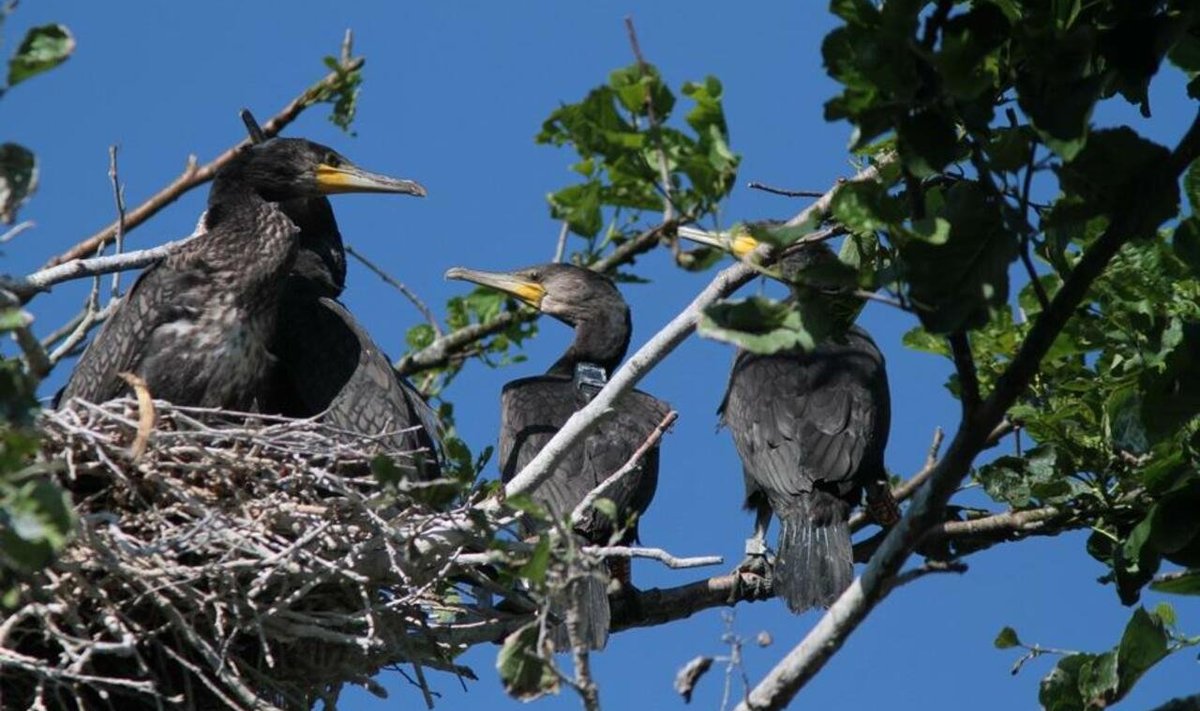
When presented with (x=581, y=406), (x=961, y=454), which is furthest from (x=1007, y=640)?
(x=581, y=406)

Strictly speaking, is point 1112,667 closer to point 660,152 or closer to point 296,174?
point 660,152

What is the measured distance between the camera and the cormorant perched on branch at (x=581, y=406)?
693 cm

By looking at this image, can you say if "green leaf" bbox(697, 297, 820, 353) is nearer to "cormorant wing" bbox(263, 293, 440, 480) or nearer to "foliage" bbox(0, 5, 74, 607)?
"foliage" bbox(0, 5, 74, 607)

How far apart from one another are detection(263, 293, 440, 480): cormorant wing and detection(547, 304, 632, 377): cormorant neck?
→ 1727 mm

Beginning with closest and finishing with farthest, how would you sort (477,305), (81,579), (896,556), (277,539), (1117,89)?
1. (896,556)
2. (1117,89)
3. (81,579)
4. (277,539)
5. (477,305)

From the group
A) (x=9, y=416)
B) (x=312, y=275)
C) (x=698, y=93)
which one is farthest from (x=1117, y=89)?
(x=312, y=275)

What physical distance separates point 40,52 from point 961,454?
184cm

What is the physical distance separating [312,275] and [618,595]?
1.65 m

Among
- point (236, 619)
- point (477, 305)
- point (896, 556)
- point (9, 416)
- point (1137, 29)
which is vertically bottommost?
point (9, 416)

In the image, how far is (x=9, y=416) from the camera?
3.12 meters

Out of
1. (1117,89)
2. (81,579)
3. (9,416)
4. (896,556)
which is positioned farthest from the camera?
(81,579)

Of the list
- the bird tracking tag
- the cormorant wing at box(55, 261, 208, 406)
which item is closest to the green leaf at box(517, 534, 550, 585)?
the cormorant wing at box(55, 261, 208, 406)

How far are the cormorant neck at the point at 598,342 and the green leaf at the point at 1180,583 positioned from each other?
389cm

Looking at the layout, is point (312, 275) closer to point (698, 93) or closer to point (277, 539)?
point (277, 539)
